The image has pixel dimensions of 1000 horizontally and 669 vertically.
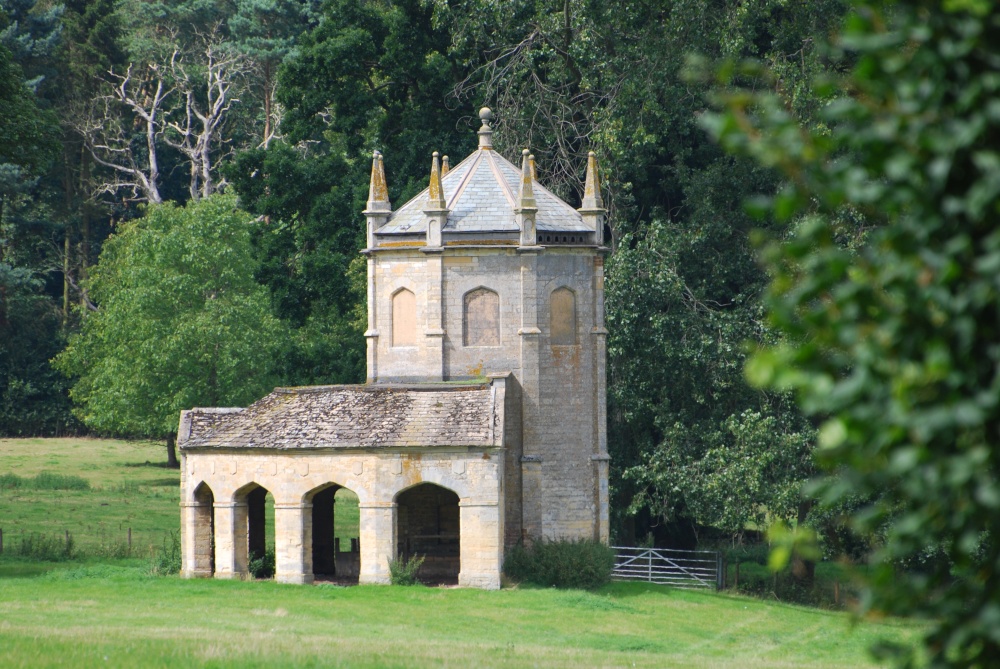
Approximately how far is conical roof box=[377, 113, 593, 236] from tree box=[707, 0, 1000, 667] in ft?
105

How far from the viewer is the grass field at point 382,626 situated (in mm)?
25750

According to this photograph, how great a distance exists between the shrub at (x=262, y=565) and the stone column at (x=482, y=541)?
6023 millimetres

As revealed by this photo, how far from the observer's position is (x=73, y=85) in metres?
79.6

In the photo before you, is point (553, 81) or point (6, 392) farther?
point (6, 392)

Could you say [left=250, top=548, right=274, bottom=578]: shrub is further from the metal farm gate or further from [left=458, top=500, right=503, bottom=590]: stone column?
the metal farm gate

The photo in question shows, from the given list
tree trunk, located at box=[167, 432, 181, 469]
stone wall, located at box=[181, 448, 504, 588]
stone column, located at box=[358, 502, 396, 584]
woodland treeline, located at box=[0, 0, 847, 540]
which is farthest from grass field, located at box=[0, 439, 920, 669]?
tree trunk, located at box=[167, 432, 181, 469]

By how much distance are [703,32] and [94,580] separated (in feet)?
75.5

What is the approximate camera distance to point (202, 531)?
38.7 m

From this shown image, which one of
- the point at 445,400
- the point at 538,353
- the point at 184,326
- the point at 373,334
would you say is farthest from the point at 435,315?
the point at 184,326

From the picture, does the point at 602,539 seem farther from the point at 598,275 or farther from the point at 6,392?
the point at 6,392

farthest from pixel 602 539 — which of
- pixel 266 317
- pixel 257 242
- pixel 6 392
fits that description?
pixel 6 392

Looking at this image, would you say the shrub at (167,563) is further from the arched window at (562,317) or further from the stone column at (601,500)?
the arched window at (562,317)

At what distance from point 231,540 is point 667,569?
1313 cm

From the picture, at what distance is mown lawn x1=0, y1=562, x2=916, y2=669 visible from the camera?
84.3ft
